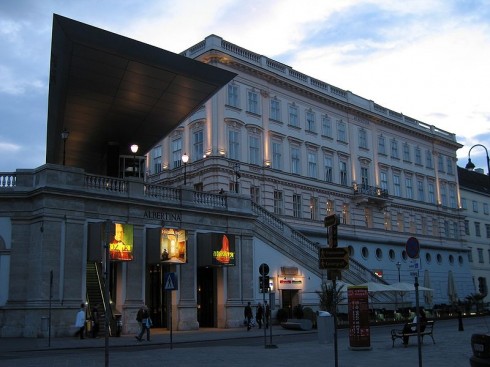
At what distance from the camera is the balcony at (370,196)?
2324 inches

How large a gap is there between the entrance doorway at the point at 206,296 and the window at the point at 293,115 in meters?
21.5

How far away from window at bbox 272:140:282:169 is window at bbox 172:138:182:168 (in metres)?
7.91

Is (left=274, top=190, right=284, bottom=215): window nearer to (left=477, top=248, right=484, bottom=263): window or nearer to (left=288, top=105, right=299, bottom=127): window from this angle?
(left=288, top=105, right=299, bottom=127): window

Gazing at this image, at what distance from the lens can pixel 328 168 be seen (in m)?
57.6

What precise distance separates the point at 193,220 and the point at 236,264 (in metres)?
3.85

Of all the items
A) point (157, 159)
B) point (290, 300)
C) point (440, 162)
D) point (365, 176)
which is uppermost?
point (440, 162)

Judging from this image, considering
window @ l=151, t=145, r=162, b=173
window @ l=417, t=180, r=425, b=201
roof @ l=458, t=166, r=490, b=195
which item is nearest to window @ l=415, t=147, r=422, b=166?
window @ l=417, t=180, r=425, b=201

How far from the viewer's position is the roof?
84125 mm

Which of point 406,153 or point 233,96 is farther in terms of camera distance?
point 406,153

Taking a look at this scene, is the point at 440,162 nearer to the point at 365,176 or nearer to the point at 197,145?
the point at 365,176

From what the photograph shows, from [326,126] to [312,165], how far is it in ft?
16.2

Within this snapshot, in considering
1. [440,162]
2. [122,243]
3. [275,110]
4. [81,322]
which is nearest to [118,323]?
[81,322]

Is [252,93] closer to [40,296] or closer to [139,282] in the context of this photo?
[139,282]

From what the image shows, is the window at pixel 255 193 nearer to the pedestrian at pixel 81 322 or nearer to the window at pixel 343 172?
the window at pixel 343 172
